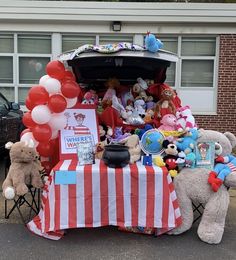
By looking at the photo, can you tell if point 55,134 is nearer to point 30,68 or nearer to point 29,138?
point 29,138

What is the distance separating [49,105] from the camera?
183 inches

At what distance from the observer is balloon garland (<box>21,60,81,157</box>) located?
4625mm

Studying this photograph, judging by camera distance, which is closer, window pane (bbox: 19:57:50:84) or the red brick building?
the red brick building

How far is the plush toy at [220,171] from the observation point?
13.5ft

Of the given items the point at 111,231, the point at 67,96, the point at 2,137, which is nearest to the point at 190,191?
the point at 111,231

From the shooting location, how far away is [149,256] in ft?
12.6

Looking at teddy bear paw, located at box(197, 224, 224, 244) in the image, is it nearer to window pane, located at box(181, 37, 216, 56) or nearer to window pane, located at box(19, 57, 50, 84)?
window pane, located at box(181, 37, 216, 56)

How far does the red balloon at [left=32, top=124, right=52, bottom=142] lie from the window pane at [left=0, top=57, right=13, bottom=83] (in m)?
6.52

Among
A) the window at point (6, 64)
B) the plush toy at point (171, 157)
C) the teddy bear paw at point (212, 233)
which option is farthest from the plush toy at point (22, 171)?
the window at point (6, 64)

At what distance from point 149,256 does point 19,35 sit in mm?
8133

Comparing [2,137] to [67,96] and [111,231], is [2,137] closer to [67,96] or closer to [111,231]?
[67,96]

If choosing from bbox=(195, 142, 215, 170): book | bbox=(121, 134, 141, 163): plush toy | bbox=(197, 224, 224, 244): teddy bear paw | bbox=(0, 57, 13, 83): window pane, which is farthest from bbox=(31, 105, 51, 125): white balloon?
bbox=(0, 57, 13, 83): window pane

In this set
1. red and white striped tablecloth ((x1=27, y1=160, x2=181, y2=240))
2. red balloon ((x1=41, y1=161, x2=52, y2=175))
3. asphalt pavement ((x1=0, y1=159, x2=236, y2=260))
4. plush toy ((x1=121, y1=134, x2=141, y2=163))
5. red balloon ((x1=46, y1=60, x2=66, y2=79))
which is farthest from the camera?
red balloon ((x1=41, y1=161, x2=52, y2=175))

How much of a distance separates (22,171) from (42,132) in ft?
1.73
